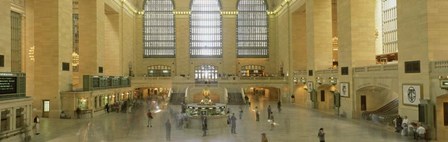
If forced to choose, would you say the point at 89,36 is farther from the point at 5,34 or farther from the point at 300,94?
the point at 300,94

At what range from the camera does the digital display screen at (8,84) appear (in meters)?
19.0

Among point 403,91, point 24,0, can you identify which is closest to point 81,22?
point 24,0

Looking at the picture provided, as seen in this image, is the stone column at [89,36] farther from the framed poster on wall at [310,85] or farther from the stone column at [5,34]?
the framed poster on wall at [310,85]

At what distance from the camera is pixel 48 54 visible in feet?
101

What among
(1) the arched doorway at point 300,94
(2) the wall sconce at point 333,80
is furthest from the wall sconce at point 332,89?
(1) the arched doorway at point 300,94

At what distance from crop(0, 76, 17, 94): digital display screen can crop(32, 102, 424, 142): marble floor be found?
9.32 ft

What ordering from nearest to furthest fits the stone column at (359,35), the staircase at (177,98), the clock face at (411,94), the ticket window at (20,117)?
the ticket window at (20,117) → the clock face at (411,94) → the stone column at (359,35) → the staircase at (177,98)

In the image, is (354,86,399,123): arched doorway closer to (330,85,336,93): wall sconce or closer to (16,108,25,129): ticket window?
(330,85,336,93): wall sconce

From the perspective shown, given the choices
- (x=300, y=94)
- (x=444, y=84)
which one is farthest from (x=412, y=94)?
(x=300, y=94)

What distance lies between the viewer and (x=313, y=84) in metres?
39.2

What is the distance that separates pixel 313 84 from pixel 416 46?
18.5 meters

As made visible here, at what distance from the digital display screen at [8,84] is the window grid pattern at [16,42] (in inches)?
704

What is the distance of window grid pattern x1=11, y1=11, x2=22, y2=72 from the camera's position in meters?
36.2

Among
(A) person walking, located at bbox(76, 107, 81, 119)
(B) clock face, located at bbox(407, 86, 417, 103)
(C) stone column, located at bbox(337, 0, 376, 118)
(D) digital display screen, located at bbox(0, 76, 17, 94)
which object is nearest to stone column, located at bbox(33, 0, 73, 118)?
(A) person walking, located at bbox(76, 107, 81, 119)
